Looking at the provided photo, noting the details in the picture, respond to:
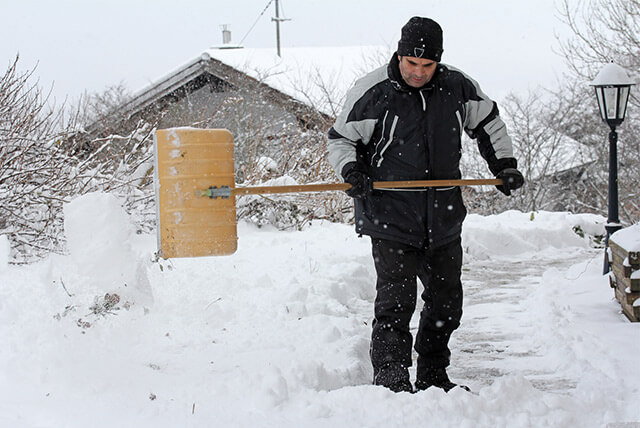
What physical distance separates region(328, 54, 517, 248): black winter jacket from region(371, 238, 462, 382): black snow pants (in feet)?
0.32

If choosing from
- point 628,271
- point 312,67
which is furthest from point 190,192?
point 312,67

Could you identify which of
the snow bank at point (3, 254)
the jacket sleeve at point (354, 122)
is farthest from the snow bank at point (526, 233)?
the snow bank at point (3, 254)

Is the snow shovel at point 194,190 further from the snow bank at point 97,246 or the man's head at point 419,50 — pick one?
the snow bank at point 97,246

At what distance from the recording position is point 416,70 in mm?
3283

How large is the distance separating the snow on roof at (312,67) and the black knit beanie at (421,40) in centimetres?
965

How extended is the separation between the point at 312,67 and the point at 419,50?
1348 centimetres

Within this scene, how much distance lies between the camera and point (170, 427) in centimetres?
264

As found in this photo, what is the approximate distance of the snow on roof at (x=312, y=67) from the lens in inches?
564

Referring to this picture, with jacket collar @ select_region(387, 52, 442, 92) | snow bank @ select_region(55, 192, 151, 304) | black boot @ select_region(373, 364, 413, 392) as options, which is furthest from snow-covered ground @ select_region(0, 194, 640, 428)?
jacket collar @ select_region(387, 52, 442, 92)

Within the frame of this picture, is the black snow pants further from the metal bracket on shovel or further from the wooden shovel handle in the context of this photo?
the metal bracket on shovel

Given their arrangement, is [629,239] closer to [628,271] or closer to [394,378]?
[628,271]

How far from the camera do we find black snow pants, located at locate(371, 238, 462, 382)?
3.36 m

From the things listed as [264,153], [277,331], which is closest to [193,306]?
[277,331]

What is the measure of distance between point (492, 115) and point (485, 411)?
151 cm
